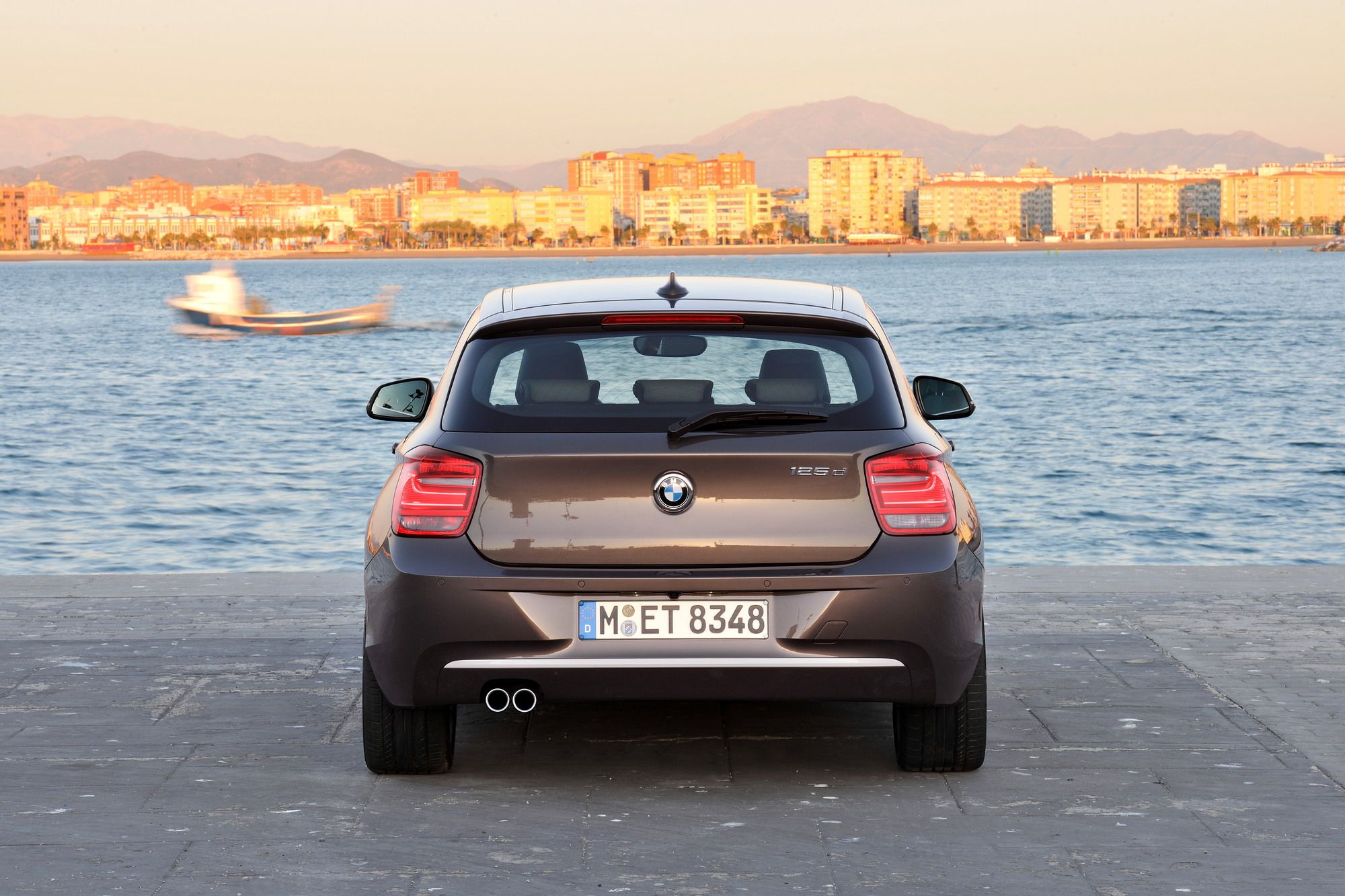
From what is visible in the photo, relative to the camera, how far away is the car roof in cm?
499

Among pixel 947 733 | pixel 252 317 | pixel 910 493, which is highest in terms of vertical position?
pixel 910 493

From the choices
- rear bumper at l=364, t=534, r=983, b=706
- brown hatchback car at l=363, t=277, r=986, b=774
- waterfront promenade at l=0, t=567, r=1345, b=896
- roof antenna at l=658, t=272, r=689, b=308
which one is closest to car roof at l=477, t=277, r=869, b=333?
roof antenna at l=658, t=272, r=689, b=308

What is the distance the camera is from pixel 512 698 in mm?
4656

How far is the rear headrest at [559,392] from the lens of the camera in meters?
4.91

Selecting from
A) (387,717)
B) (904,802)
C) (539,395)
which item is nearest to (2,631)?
(387,717)

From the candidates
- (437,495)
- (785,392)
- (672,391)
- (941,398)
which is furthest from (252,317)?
(437,495)

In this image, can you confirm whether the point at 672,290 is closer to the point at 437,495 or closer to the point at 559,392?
the point at 559,392

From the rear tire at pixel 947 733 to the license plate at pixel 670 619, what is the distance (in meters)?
0.78

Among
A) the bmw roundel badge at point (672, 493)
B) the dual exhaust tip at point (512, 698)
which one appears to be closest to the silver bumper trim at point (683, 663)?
the dual exhaust tip at point (512, 698)

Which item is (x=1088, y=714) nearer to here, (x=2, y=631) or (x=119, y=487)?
(x=2, y=631)

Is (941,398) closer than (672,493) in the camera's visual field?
No

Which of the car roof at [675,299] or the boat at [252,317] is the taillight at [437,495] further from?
the boat at [252,317]

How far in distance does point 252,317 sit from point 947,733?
8041 cm

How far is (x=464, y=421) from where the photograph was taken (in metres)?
4.72
